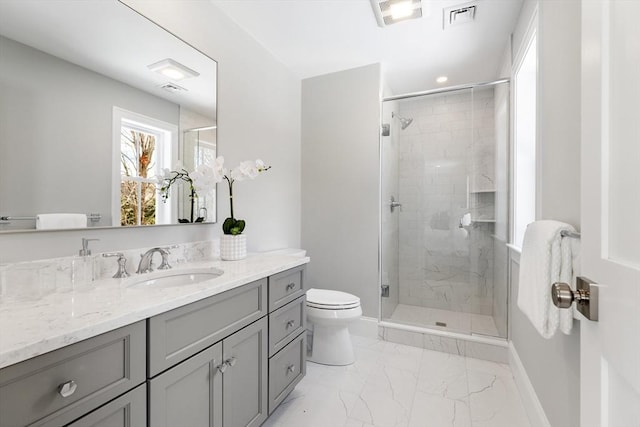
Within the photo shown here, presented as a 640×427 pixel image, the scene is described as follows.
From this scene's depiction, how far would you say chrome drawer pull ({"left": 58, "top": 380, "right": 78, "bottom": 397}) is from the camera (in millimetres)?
666

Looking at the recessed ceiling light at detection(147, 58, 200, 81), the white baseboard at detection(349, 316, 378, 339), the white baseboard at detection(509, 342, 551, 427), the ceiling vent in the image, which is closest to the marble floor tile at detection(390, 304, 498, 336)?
the white baseboard at detection(349, 316, 378, 339)

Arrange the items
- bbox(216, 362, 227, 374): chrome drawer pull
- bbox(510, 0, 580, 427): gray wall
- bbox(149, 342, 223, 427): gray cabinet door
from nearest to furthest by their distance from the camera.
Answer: bbox(149, 342, 223, 427): gray cabinet door, bbox(510, 0, 580, 427): gray wall, bbox(216, 362, 227, 374): chrome drawer pull

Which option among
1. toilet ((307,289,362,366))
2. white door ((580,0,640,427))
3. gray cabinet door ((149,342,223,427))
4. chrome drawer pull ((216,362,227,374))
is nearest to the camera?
white door ((580,0,640,427))

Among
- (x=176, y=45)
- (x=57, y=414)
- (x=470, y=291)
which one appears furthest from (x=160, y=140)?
(x=470, y=291)

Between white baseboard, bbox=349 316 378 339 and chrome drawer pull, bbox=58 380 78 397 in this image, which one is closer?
chrome drawer pull, bbox=58 380 78 397

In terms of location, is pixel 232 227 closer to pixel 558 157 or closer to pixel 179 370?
pixel 179 370

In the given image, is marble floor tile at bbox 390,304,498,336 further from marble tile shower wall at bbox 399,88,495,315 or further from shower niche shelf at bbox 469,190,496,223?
shower niche shelf at bbox 469,190,496,223

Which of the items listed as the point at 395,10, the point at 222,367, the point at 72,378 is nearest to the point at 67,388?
the point at 72,378

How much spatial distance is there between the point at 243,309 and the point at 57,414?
0.66 meters

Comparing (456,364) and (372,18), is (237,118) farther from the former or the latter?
(456,364)

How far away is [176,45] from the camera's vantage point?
61.6 inches

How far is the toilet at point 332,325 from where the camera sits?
2.04 meters

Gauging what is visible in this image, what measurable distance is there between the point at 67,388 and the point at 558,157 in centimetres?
180

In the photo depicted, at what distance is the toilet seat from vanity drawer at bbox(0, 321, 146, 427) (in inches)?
52.9
